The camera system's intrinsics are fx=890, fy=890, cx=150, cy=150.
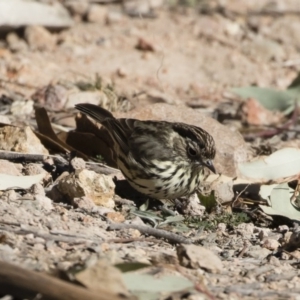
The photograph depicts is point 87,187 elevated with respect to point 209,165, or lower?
lower

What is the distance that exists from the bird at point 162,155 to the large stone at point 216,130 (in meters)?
0.51

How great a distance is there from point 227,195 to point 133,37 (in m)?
4.29

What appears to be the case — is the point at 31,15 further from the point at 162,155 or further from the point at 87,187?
the point at 87,187

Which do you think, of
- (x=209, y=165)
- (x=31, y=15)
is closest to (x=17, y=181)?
(x=209, y=165)

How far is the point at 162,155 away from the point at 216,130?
92 centimetres

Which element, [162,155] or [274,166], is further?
[274,166]

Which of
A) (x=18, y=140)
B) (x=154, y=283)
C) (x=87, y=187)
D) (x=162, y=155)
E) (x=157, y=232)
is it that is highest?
(x=162, y=155)

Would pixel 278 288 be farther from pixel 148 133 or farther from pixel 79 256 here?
pixel 148 133

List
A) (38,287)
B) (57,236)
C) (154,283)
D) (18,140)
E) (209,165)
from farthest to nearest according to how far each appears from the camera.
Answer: (18,140) → (209,165) → (57,236) → (154,283) → (38,287)

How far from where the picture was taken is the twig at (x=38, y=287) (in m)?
3.62

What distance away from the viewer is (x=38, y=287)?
371 centimetres

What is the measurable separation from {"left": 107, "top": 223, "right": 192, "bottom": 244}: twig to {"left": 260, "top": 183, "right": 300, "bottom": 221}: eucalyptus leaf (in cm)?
93

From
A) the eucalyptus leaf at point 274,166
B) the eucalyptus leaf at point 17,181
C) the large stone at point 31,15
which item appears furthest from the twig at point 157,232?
the large stone at point 31,15

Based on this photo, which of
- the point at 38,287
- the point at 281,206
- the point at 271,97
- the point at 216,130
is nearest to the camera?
the point at 38,287
